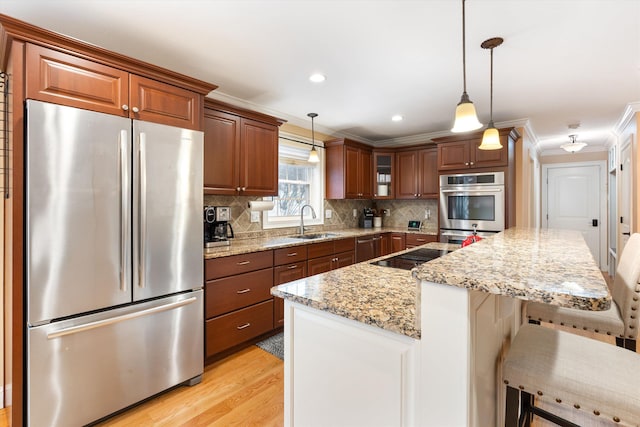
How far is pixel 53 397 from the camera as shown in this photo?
165 centimetres

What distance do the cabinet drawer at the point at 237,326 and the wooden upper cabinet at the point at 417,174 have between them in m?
2.91

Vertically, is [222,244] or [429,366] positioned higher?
[222,244]

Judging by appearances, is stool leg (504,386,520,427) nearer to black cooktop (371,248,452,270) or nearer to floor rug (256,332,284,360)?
black cooktop (371,248,452,270)

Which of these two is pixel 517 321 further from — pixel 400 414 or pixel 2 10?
pixel 2 10

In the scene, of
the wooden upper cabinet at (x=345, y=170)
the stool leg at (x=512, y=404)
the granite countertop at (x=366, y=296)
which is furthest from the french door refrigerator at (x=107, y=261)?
the wooden upper cabinet at (x=345, y=170)

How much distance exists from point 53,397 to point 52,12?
2177 millimetres

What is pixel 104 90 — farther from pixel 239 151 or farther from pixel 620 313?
pixel 620 313

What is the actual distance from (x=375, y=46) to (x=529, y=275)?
75.2 inches

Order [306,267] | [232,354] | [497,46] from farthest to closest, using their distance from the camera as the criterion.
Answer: [306,267] < [232,354] < [497,46]

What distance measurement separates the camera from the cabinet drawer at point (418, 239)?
4.34 m

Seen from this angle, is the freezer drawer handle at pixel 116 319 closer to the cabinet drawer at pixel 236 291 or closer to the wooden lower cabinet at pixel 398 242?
the cabinet drawer at pixel 236 291

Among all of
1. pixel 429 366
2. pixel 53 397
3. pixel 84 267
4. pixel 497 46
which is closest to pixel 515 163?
pixel 497 46

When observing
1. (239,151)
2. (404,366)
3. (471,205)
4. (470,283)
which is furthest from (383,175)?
(470,283)

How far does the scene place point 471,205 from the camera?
13.1 feet
